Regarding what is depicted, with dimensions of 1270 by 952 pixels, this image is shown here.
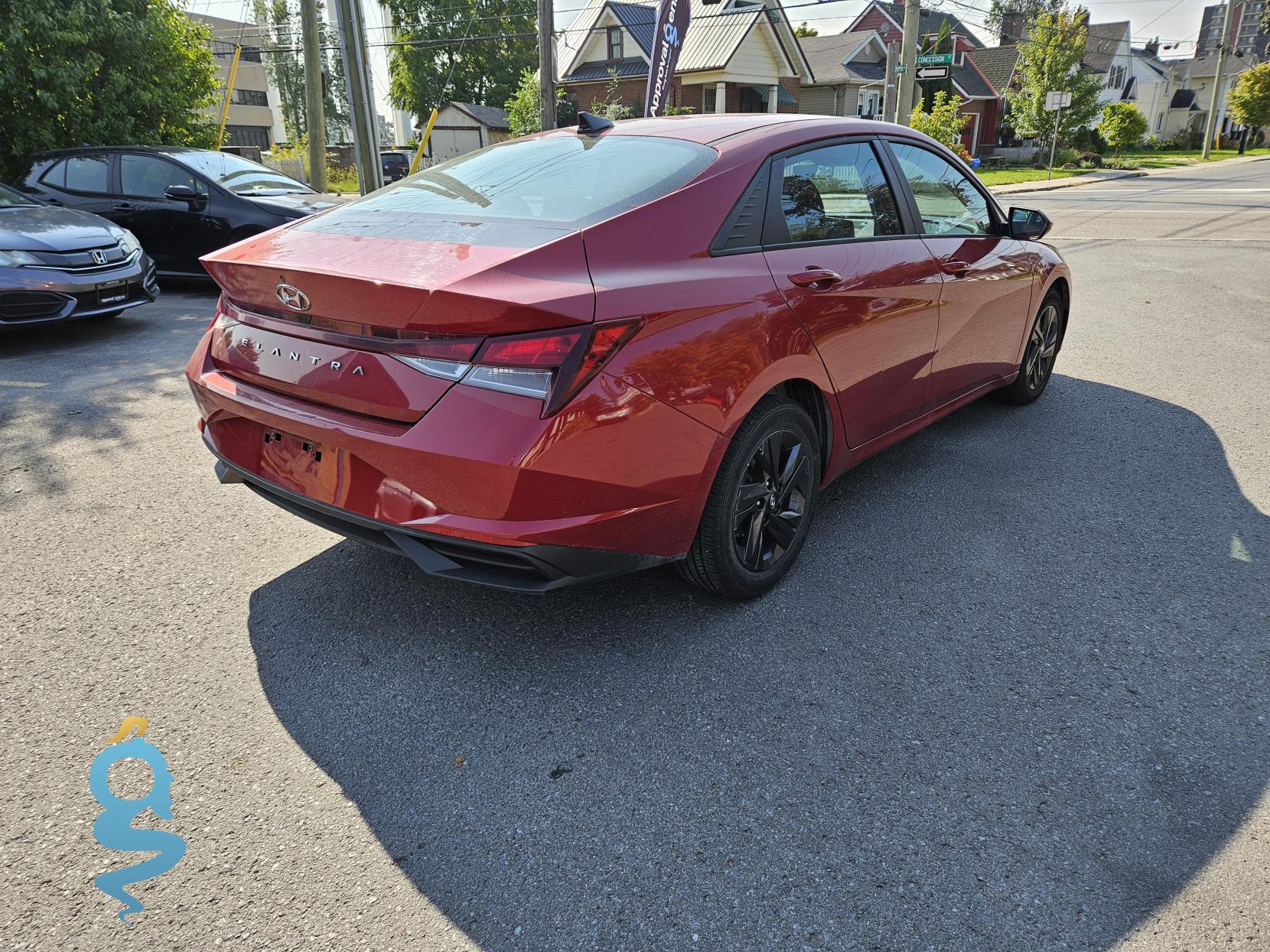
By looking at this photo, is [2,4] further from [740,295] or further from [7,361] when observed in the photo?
[740,295]

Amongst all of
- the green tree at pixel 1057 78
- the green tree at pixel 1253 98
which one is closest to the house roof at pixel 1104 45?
the green tree at pixel 1253 98

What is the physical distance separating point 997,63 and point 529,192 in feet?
214

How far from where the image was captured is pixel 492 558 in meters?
2.48

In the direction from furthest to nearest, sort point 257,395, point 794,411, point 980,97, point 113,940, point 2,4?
point 980,97 < point 2,4 < point 794,411 < point 257,395 < point 113,940

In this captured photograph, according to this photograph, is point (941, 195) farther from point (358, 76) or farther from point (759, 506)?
point (358, 76)

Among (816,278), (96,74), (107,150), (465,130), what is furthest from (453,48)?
(816,278)

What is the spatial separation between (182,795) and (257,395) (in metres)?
1.20

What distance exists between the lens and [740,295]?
2869mm

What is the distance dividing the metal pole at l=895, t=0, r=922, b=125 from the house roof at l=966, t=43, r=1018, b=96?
3776 centimetres

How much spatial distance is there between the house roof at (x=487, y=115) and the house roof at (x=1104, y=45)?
43604 mm

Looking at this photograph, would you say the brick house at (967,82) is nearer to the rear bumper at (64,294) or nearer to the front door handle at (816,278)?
the rear bumper at (64,294)

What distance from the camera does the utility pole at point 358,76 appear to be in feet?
47.1

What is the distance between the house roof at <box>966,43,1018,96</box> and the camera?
55.7 m

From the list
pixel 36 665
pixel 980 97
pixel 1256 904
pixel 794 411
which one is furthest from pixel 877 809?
pixel 980 97
